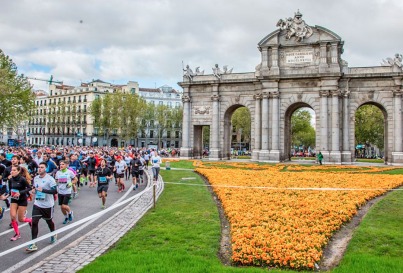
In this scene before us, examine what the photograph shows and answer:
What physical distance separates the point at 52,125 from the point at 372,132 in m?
82.2

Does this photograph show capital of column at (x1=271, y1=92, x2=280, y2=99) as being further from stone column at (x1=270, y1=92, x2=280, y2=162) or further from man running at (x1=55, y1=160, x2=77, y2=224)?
man running at (x1=55, y1=160, x2=77, y2=224)

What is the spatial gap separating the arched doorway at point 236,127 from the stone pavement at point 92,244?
30.3 meters

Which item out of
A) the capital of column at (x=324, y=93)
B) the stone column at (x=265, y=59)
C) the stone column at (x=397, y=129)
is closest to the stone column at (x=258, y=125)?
the stone column at (x=265, y=59)

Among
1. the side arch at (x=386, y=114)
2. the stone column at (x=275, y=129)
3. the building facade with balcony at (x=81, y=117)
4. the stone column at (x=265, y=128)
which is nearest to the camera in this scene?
the side arch at (x=386, y=114)

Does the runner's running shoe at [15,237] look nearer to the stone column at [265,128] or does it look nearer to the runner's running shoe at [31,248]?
the runner's running shoe at [31,248]

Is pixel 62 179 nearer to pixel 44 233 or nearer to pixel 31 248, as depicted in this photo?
pixel 44 233

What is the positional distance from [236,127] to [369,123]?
32601 mm

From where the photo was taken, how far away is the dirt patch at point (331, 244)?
8.43 metres

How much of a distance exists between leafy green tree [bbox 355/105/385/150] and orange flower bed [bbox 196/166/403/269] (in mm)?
45590

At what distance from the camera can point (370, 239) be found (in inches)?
384

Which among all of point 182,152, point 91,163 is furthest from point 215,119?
point 91,163

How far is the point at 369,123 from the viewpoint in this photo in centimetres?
6203

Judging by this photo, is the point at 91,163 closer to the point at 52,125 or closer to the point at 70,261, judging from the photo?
the point at 70,261

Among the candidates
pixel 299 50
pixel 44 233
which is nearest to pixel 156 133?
pixel 299 50
